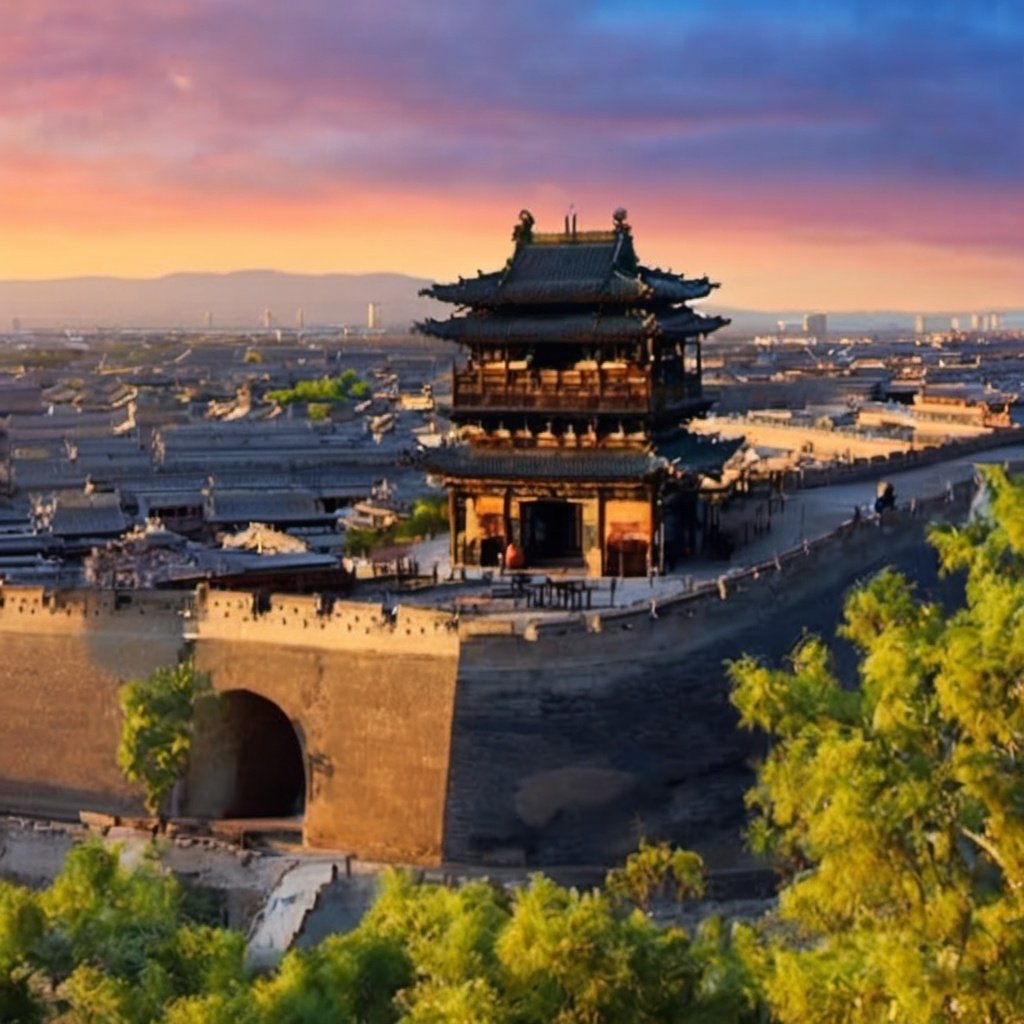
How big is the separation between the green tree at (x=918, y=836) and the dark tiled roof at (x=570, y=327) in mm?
21206

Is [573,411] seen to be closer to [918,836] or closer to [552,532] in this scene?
[552,532]

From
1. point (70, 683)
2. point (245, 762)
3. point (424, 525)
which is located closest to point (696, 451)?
point (424, 525)

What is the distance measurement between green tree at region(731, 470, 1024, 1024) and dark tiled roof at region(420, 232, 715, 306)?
71.5 feet

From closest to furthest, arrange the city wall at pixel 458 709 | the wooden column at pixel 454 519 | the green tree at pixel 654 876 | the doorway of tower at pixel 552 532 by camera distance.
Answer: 1. the green tree at pixel 654 876
2. the city wall at pixel 458 709
3. the doorway of tower at pixel 552 532
4. the wooden column at pixel 454 519

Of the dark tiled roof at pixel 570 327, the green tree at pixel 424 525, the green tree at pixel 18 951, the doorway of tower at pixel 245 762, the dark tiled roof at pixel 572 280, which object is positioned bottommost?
the doorway of tower at pixel 245 762

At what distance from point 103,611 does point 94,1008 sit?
16.8m

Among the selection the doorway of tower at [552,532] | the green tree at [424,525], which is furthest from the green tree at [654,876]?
the green tree at [424,525]

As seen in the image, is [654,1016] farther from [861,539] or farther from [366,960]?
[861,539]

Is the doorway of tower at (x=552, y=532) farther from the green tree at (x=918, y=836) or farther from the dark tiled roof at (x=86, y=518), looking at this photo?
the dark tiled roof at (x=86, y=518)

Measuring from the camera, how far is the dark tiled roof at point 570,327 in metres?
38.8

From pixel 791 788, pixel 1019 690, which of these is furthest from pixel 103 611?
pixel 1019 690

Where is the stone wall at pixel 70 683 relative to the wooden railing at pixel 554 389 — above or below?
below

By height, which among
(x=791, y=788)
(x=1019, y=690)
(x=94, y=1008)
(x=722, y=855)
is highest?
(x=1019, y=690)

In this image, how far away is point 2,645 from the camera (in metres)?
35.3
